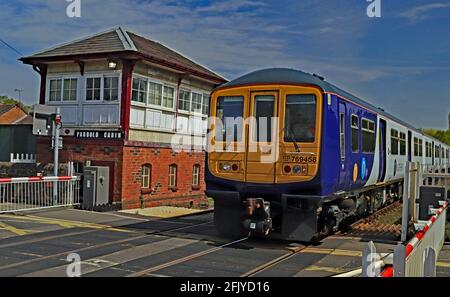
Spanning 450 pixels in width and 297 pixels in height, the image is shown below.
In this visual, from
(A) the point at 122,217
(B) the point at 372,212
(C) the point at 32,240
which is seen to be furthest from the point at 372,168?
(C) the point at 32,240

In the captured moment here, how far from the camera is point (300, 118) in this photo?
366 inches

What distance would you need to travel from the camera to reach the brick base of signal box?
1539 cm

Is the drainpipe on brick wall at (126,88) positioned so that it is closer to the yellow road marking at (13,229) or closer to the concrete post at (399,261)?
the yellow road marking at (13,229)

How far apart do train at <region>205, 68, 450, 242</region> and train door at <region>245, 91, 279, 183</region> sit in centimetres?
2

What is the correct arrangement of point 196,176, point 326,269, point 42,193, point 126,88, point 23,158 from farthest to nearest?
point 196,176, point 23,158, point 126,88, point 42,193, point 326,269

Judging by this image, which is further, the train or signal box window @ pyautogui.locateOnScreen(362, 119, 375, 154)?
signal box window @ pyautogui.locateOnScreen(362, 119, 375, 154)

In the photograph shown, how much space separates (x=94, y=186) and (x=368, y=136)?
8.04 meters

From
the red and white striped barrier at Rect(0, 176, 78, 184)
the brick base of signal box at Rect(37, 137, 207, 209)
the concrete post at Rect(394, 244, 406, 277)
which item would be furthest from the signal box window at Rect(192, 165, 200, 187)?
the concrete post at Rect(394, 244, 406, 277)

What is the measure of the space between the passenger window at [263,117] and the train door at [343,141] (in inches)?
58.7

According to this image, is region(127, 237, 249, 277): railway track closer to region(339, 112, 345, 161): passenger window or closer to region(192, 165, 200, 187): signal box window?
region(339, 112, 345, 161): passenger window

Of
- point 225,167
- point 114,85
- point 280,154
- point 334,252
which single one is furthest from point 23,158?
point 334,252

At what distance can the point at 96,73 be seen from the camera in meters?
16.4

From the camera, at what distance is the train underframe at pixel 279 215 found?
30.3 feet

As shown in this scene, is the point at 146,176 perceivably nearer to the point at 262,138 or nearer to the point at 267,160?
the point at 262,138
